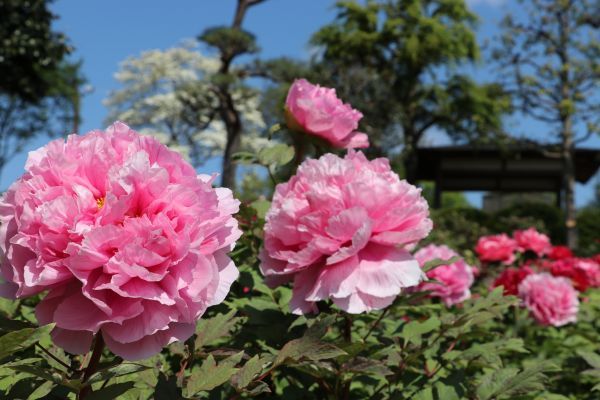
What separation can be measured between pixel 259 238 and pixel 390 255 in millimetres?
519

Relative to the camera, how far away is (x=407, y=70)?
89.0ft

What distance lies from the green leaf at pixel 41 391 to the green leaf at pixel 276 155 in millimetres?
748

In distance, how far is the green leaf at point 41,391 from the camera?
876 mm

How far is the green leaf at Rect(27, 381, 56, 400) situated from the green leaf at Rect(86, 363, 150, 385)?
0.13 meters

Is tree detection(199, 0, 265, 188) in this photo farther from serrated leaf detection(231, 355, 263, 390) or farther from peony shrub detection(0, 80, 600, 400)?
serrated leaf detection(231, 355, 263, 390)

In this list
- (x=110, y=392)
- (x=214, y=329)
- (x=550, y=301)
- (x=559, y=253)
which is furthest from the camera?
(x=559, y=253)

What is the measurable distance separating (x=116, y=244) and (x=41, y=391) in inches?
9.3

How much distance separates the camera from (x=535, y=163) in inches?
992

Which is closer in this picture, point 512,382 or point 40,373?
point 40,373

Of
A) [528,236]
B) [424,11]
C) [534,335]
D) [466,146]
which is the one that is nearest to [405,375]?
[534,335]

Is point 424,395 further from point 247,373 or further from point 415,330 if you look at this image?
point 247,373

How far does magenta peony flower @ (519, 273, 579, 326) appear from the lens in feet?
8.76

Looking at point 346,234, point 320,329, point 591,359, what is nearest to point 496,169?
point 591,359

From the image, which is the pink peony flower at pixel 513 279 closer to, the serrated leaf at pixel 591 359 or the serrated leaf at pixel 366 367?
the serrated leaf at pixel 591 359
